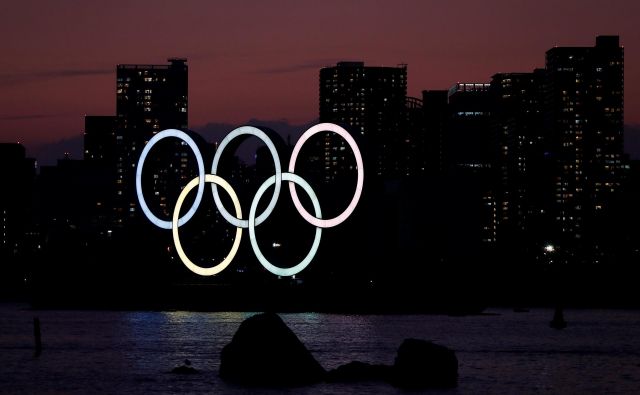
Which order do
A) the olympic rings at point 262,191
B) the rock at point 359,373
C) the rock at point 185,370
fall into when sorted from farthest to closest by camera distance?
1. the olympic rings at point 262,191
2. the rock at point 185,370
3. the rock at point 359,373

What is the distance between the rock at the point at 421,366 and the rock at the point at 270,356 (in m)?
4.58

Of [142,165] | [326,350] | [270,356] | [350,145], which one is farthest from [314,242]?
[270,356]

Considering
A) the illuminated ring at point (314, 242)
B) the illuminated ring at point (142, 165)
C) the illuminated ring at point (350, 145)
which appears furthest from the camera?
the illuminated ring at point (142, 165)

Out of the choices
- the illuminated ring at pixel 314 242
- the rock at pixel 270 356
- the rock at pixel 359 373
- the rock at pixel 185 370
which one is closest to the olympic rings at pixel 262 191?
the illuminated ring at pixel 314 242

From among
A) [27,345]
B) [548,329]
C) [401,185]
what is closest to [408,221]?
[401,185]

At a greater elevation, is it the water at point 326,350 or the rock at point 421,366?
the rock at point 421,366

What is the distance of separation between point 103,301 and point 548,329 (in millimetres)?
57021

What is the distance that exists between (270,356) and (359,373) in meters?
5.69

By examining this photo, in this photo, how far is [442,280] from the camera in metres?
169

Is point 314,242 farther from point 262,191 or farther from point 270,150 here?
point 270,150

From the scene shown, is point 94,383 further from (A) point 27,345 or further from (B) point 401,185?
(B) point 401,185

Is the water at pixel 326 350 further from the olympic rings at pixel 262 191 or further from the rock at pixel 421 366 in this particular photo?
the olympic rings at pixel 262 191

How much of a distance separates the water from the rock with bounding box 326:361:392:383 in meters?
1.67

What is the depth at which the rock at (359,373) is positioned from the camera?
2849 inches
